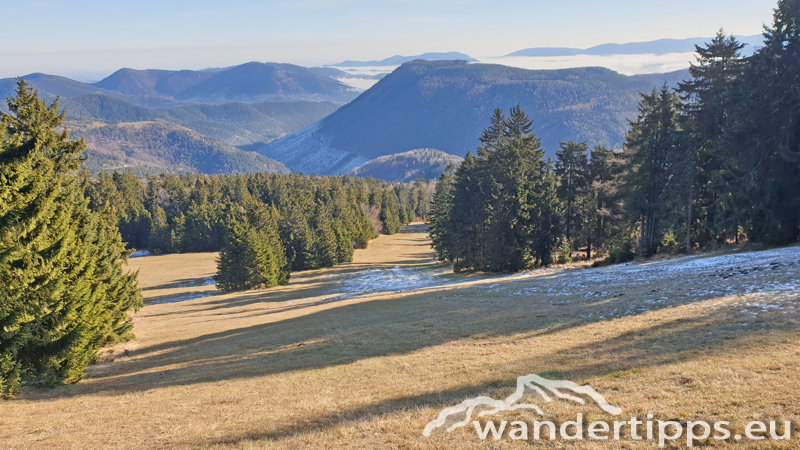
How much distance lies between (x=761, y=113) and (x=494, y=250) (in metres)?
23.7

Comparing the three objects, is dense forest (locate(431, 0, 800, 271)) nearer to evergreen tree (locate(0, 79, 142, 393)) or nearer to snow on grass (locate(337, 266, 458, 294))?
snow on grass (locate(337, 266, 458, 294))

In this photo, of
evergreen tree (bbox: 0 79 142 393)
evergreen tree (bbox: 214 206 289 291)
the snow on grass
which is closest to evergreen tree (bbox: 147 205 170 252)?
evergreen tree (bbox: 214 206 289 291)

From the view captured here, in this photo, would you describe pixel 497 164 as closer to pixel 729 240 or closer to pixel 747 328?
pixel 729 240

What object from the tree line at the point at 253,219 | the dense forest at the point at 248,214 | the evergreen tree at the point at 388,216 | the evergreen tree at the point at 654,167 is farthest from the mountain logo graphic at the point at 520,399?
the evergreen tree at the point at 388,216

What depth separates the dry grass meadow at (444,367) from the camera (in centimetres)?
995

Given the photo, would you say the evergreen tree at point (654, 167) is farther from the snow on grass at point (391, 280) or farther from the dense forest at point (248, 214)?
the dense forest at point (248, 214)

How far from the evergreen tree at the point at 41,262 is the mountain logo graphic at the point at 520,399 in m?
14.2

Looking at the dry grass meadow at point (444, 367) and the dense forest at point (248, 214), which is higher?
the dry grass meadow at point (444, 367)

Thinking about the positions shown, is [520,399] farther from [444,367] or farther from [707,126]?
[707,126]

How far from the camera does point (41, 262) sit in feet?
52.9

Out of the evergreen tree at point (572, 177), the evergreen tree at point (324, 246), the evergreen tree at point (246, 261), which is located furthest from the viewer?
the evergreen tree at point (324, 246)

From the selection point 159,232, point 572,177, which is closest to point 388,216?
point 159,232

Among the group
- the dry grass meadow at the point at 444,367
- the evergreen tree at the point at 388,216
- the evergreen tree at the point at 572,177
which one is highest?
the evergreen tree at the point at 572,177

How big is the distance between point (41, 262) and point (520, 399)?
17019mm
